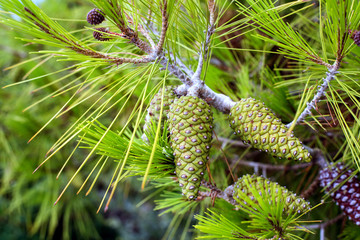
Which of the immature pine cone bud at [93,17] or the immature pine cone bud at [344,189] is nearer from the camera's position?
the immature pine cone bud at [93,17]

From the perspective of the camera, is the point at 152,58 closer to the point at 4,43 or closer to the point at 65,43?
the point at 65,43

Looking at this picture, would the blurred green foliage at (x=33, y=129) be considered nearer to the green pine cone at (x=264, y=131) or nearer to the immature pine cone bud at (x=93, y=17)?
the immature pine cone bud at (x=93, y=17)

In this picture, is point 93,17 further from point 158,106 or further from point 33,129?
point 33,129

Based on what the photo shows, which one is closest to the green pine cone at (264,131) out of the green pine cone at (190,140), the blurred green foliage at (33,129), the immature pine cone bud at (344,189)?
the green pine cone at (190,140)

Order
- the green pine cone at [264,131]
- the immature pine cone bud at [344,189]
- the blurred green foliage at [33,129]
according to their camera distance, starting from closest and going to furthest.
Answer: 1. the green pine cone at [264,131]
2. the immature pine cone bud at [344,189]
3. the blurred green foliage at [33,129]

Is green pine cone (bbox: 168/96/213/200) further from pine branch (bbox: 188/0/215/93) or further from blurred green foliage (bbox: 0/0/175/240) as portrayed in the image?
blurred green foliage (bbox: 0/0/175/240)

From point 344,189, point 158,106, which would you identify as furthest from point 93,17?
point 344,189
